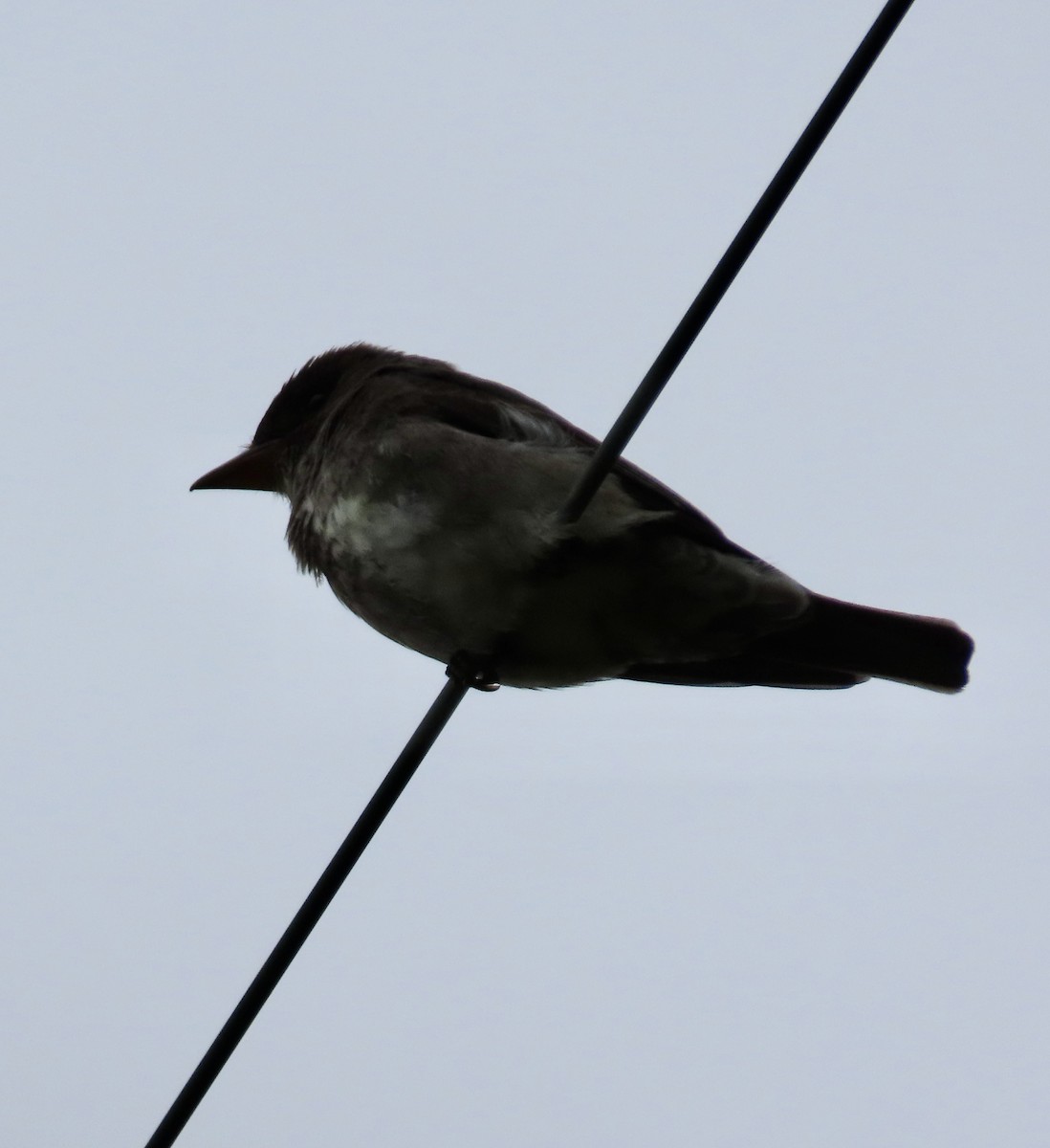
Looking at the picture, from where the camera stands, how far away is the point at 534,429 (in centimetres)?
381

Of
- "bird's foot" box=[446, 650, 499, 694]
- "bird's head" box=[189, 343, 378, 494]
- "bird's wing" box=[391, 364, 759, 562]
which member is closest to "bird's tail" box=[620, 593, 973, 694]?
"bird's wing" box=[391, 364, 759, 562]

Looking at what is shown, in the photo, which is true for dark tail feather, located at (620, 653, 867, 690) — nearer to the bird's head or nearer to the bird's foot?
the bird's foot

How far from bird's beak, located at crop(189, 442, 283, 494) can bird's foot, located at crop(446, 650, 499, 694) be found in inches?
43.3

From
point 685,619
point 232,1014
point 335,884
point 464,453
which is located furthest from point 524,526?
point 232,1014

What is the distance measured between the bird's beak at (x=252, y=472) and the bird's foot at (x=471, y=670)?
43.3 inches

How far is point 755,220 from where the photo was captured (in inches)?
90.8

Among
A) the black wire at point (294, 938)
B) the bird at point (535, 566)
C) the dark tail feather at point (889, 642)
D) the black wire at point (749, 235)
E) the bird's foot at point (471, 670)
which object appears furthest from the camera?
the dark tail feather at point (889, 642)

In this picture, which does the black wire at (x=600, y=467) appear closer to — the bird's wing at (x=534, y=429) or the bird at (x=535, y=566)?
the bird at (x=535, y=566)

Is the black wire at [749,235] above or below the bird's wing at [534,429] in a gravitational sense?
below

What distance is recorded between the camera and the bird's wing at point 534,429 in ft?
12.1

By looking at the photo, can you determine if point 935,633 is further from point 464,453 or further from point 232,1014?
point 232,1014

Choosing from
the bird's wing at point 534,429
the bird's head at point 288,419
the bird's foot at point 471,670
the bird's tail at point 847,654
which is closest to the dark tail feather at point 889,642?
the bird's tail at point 847,654

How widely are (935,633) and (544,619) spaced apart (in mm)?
1068

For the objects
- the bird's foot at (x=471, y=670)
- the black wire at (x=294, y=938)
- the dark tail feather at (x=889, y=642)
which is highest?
the dark tail feather at (x=889, y=642)
